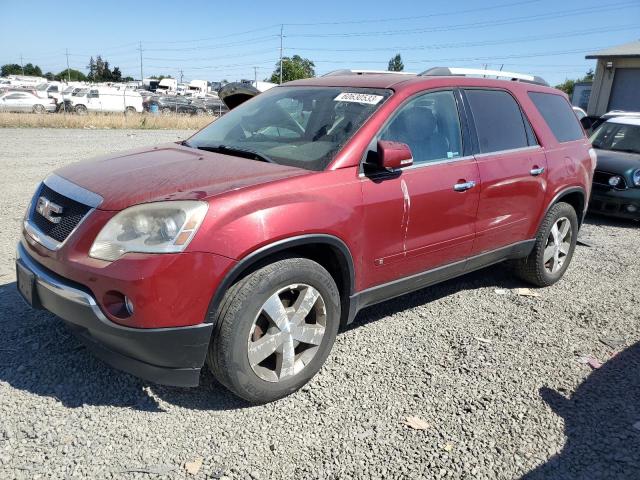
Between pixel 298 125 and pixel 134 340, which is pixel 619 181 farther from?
pixel 134 340

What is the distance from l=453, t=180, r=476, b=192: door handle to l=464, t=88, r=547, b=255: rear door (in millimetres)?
129

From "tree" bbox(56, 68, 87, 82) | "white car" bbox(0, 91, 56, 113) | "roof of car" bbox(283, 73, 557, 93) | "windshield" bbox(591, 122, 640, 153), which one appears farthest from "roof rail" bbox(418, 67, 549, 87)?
"tree" bbox(56, 68, 87, 82)

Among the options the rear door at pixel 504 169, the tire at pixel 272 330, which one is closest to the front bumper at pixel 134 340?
the tire at pixel 272 330

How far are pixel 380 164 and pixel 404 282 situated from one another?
88 centimetres

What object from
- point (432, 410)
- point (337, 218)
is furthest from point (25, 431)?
point (432, 410)

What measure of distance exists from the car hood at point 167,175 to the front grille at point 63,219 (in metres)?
0.12

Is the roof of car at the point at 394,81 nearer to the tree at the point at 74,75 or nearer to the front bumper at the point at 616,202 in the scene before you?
the front bumper at the point at 616,202

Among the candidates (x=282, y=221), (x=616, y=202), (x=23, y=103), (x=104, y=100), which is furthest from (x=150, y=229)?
(x=104, y=100)

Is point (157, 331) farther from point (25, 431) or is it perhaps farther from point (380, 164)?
point (380, 164)

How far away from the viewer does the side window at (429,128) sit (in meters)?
3.48

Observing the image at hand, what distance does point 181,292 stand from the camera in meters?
2.49

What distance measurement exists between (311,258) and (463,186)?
130cm

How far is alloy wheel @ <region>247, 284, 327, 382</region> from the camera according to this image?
281 centimetres

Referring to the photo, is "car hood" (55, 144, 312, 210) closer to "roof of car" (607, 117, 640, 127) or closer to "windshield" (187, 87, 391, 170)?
"windshield" (187, 87, 391, 170)
